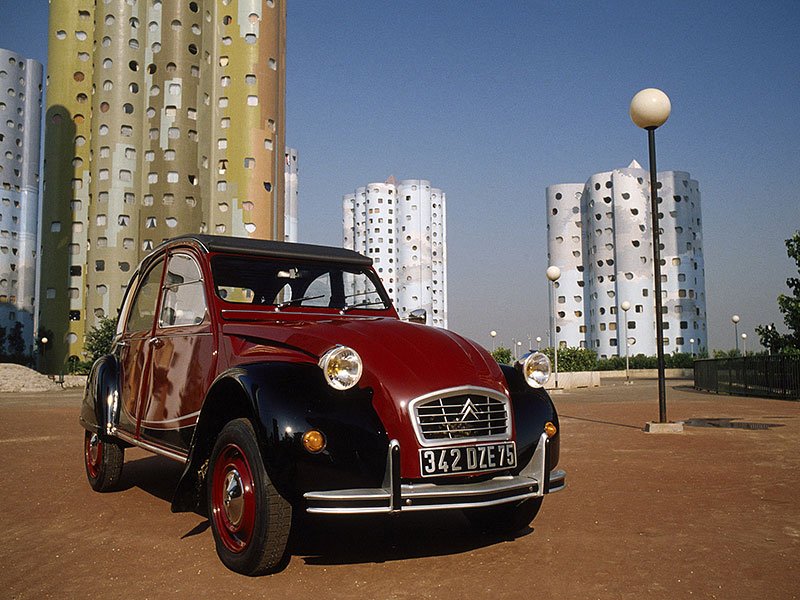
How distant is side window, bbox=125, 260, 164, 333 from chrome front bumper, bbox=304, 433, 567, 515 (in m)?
3.14

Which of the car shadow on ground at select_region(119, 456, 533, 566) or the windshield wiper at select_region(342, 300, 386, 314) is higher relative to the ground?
the windshield wiper at select_region(342, 300, 386, 314)

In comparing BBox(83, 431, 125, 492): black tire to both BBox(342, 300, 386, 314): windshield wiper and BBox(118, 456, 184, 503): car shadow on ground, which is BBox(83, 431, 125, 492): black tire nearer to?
BBox(118, 456, 184, 503): car shadow on ground

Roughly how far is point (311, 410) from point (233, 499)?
800mm

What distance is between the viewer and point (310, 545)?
4754mm

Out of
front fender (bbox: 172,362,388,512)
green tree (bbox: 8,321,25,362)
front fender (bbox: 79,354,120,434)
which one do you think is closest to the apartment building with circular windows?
green tree (bbox: 8,321,25,362)

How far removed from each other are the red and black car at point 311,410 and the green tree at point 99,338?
55.1 meters

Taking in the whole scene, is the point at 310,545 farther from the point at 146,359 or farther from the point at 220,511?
the point at 146,359

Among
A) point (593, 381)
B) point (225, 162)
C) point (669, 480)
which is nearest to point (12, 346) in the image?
point (225, 162)

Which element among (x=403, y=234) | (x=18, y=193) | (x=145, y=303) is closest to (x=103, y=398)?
(x=145, y=303)

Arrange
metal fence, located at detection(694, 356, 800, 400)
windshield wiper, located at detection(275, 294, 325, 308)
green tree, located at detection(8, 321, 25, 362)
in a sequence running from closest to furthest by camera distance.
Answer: windshield wiper, located at detection(275, 294, 325, 308) < metal fence, located at detection(694, 356, 800, 400) < green tree, located at detection(8, 321, 25, 362)

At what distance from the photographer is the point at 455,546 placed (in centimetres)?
475

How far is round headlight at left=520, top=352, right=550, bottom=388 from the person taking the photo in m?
4.84

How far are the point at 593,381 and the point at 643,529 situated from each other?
35.0 meters

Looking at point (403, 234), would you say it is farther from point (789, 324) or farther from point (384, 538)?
point (384, 538)
